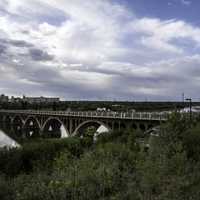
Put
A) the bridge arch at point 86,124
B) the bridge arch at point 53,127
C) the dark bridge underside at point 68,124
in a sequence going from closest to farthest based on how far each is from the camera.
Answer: the dark bridge underside at point 68,124 → the bridge arch at point 86,124 → the bridge arch at point 53,127

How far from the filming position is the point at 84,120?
50312mm

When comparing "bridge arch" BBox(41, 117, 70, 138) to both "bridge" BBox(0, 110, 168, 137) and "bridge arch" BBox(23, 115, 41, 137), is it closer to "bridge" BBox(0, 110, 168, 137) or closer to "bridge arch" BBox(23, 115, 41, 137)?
"bridge" BBox(0, 110, 168, 137)

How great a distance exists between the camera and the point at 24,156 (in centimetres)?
2303

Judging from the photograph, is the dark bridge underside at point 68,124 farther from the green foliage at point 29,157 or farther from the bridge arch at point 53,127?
the green foliage at point 29,157

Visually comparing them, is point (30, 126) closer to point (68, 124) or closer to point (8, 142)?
point (8, 142)

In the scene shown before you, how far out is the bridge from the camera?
38125 mm

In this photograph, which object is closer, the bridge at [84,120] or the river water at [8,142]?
the bridge at [84,120]

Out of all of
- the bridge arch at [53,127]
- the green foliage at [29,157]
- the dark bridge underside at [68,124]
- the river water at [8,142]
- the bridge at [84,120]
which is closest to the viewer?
the green foliage at [29,157]

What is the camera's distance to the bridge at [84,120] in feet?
125

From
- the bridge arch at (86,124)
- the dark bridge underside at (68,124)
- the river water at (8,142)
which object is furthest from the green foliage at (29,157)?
the river water at (8,142)

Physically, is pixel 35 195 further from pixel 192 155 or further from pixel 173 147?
pixel 192 155

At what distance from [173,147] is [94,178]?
446 cm

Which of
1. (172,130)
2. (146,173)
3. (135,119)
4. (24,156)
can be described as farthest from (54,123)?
(146,173)

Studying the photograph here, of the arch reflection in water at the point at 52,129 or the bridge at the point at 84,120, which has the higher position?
the bridge at the point at 84,120
